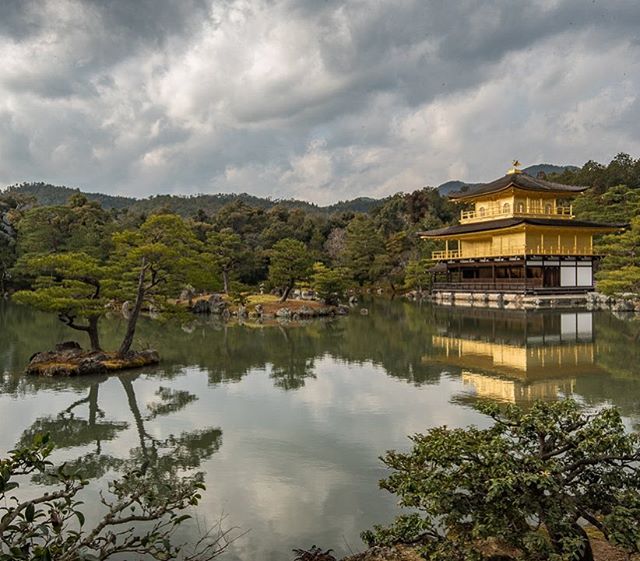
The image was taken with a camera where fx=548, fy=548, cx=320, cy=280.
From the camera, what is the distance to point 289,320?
1080 inches

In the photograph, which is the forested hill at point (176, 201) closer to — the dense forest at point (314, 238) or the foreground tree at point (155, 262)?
the dense forest at point (314, 238)

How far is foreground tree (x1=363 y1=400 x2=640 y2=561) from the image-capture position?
135 inches

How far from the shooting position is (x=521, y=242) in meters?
34.9

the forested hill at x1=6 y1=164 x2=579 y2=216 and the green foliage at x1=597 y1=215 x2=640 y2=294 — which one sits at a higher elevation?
the forested hill at x1=6 y1=164 x2=579 y2=216

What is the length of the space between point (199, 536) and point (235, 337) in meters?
15.7

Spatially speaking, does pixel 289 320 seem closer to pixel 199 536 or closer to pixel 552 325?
pixel 552 325

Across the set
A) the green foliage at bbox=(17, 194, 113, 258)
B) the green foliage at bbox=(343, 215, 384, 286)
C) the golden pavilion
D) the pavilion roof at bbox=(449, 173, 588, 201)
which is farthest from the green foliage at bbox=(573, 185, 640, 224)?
the green foliage at bbox=(17, 194, 113, 258)

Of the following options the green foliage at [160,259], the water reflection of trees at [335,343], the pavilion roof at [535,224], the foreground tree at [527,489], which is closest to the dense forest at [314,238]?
the pavilion roof at [535,224]

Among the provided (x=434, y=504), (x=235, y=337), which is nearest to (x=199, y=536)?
(x=434, y=504)

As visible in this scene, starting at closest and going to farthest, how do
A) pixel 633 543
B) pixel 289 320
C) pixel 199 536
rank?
pixel 633 543
pixel 199 536
pixel 289 320

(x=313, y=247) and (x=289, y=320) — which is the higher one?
(x=313, y=247)

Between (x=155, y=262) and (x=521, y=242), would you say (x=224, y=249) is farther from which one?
(x=155, y=262)

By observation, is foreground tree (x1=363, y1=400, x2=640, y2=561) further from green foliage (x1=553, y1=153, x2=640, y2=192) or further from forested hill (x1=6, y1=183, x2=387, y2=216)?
forested hill (x1=6, y1=183, x2=387, y2=216)

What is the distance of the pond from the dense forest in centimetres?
974
